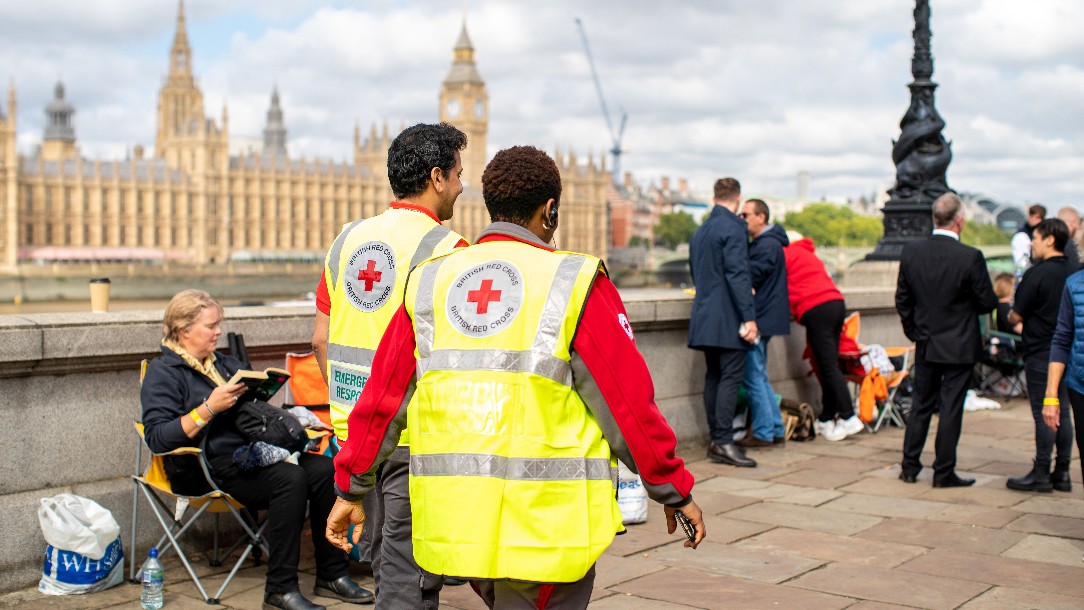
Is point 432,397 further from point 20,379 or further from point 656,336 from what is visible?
point 656,336

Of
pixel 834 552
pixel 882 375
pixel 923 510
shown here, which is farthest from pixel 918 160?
pixel 834 552

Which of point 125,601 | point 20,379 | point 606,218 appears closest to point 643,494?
point 125,601

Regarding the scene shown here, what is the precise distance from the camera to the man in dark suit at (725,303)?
7.31 metres

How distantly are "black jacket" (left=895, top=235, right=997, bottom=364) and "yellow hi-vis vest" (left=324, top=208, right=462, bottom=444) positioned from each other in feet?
12.9

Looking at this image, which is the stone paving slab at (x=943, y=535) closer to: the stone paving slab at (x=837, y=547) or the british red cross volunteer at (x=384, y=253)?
the stone paving slab at (x=837, y=547)

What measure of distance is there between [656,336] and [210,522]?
3541 mm

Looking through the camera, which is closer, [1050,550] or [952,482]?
[1050,550]

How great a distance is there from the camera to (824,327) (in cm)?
870

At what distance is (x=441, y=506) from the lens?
256cm

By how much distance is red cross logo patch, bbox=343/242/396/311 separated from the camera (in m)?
3.45

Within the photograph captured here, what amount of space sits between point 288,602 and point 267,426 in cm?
63

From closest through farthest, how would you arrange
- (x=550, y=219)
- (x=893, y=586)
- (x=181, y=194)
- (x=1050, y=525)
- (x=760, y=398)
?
1. (x=550, y=219)
2. (x=893, y=586)
3. (x=1050, y=525)
4. (x=760, y=398)
5. (x=181, y=194)

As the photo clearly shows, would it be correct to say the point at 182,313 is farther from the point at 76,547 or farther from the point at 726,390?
the point at 726,390

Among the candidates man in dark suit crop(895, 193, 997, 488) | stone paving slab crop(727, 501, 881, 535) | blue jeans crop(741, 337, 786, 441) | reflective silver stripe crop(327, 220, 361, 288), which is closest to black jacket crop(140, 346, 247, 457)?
reflective silver stripe crop(327, 220, 361, 288)
